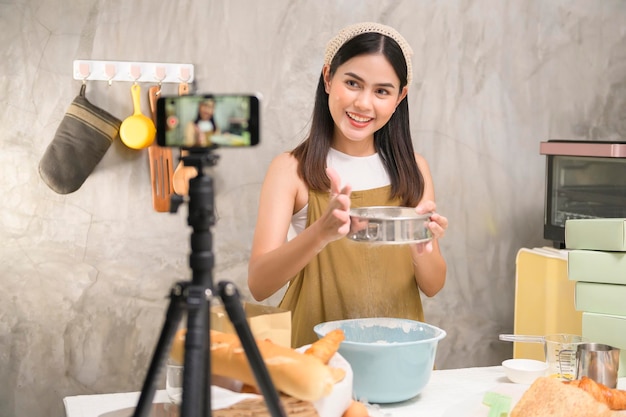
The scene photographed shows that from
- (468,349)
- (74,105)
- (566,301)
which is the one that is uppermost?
(74,105)

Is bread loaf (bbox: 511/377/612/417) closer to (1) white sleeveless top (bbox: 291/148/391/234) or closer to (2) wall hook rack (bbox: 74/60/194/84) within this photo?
(1) white sleeveless top (bbox: 291/148/391/234)

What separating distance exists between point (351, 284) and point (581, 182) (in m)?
1.39

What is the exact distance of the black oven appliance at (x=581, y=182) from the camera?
280cm

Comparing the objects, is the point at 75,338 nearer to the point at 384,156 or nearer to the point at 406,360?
the point at 384,156

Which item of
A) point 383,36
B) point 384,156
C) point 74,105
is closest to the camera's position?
point 383,36

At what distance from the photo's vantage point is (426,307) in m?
3.23

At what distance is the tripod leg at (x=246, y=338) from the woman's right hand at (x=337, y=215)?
1.89 ft

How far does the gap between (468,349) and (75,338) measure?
5.15ft

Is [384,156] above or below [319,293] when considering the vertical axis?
above

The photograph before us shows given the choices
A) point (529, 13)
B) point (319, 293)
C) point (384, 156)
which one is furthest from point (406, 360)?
point (529, 13)

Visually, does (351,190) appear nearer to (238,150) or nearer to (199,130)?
(199,130)

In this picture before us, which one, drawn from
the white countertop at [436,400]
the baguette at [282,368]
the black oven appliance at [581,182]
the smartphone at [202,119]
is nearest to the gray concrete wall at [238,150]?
the black oven appliance at [581,182]

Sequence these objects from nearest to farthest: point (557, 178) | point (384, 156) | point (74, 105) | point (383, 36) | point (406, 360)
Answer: point (406, 360) < point (383, 36) < point (384, 156) < point (74, 105) < point (557, 178)

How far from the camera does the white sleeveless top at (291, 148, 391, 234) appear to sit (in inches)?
77.7
